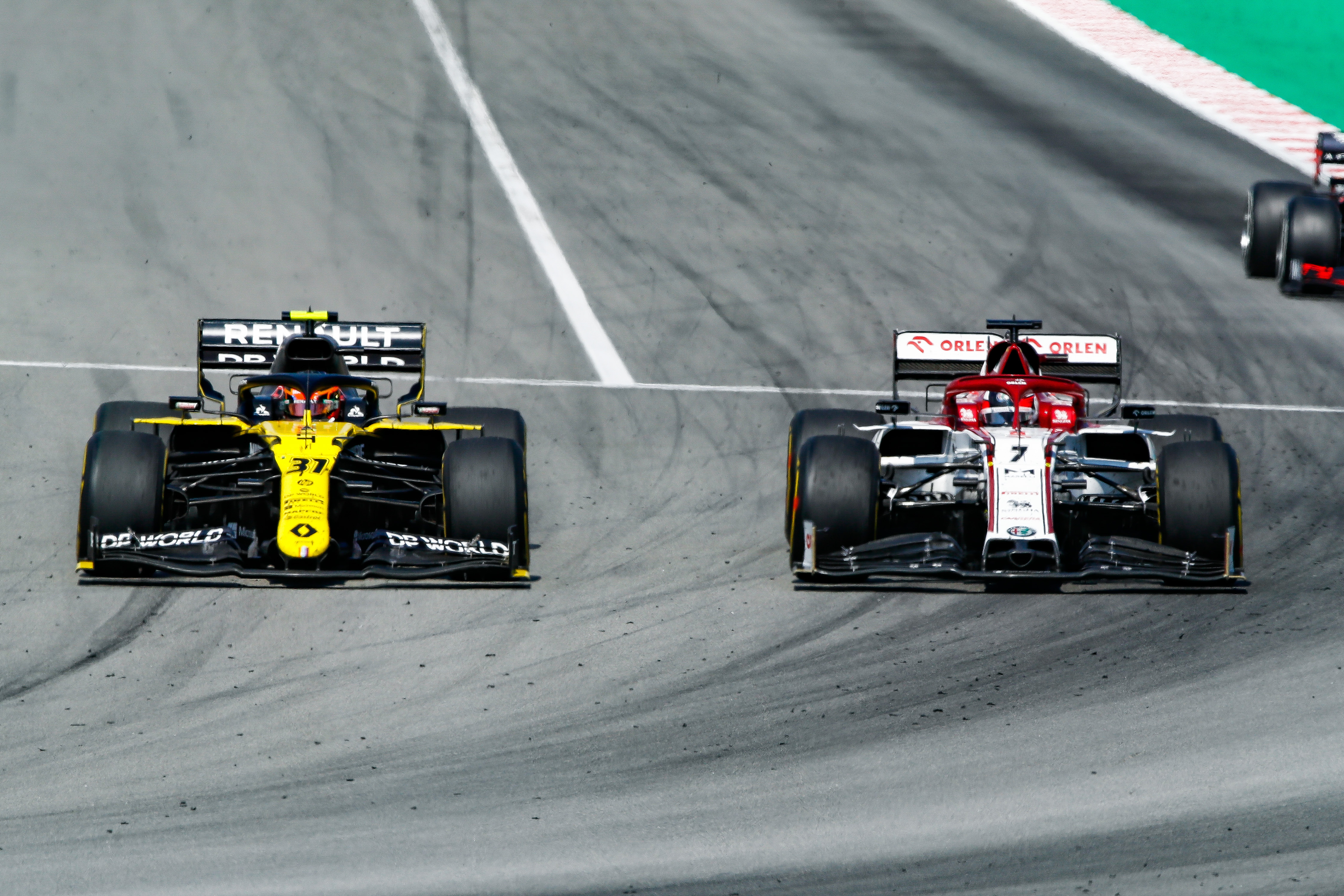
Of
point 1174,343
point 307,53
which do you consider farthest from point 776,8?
point 1174,343

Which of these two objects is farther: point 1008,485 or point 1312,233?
point 1312,233

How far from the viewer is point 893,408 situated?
1541 centimetres

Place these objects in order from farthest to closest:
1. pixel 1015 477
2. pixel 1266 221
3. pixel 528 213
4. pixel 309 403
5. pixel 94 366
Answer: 1. pixel 528 213
2. pixel 1266 221
3. pixel 94 366
4. pixel 309 403
5. pixel 1015 477

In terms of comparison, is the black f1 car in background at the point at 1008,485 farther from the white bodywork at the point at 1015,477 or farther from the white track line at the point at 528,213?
the white track line at the point at 528,213

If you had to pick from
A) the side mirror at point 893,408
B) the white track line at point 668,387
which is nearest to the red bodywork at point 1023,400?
the side mirror at point 893,408

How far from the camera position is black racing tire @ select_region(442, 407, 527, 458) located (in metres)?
15.1

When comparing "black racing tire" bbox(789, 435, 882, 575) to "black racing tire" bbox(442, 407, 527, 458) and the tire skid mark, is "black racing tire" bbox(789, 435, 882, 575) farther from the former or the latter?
the tire skid mark

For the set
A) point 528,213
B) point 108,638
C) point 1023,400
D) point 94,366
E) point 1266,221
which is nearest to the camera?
point 108,638

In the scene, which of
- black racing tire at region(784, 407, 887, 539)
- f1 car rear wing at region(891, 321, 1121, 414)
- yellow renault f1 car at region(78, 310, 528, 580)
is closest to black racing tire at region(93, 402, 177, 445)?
yellow renault f1 car at region(78, 310, 528, 580)

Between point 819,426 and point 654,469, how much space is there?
7.45 feet

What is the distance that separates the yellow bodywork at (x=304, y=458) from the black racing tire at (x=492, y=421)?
0.19 m

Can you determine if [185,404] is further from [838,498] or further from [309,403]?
[838,498]

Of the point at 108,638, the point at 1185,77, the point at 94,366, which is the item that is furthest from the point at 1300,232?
the point at 108,638

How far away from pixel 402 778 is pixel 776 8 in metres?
22.7
